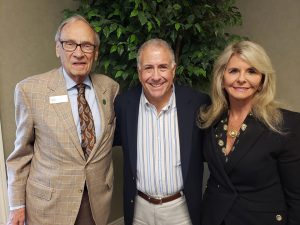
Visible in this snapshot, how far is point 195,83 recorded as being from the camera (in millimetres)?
2586

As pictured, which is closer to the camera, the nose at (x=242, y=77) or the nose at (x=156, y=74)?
the nose at (x=242, y=77)

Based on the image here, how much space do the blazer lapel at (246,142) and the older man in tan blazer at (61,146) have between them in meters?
0.72

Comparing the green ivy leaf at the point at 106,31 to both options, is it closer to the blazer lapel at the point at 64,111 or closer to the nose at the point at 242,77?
the blazer lapel at the point at 64,111

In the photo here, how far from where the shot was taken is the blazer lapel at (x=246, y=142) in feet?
4.92

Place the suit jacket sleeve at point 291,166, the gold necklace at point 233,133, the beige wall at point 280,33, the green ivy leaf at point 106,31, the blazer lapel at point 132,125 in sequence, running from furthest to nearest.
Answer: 1. the beige wall at point 280,33
2. the green ivy leaf at point 106,31
3. the blazer lapel at point 132,125
4. the gold necklace at point 233,133
5. the suit jacket sleeve at point 291,166

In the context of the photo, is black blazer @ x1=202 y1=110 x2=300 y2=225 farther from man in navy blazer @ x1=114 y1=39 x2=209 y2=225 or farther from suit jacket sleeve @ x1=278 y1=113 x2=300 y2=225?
man in navy blazer @ x1=114 y1=39 x2=209 y2=225

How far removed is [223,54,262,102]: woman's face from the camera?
5.03 feet

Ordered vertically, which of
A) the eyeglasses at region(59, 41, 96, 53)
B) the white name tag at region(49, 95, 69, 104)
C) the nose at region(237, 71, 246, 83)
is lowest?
the white name tag at region(49, 95, 69, 104)

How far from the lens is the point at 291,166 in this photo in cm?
146

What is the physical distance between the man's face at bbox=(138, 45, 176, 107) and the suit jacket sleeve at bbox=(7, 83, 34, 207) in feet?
2.19

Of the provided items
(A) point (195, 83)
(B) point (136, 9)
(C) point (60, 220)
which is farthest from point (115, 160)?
(B) point (136, 9)

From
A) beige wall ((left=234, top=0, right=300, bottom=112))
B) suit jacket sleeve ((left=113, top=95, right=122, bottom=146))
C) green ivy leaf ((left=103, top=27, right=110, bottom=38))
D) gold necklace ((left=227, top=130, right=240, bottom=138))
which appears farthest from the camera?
beige wall ((left=234, top=0, right=300, bottom=112))

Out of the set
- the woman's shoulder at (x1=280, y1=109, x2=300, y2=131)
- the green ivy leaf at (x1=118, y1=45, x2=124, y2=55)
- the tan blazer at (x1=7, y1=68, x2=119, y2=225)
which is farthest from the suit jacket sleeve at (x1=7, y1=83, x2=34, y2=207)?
the woman's shoulder at (x1=280, y1=109, x2=300, y2=131)

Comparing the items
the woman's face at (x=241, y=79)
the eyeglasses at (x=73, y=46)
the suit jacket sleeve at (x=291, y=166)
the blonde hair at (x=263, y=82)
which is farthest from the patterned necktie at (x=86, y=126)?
the suit jacket sleeve at (x=291, y=166)
